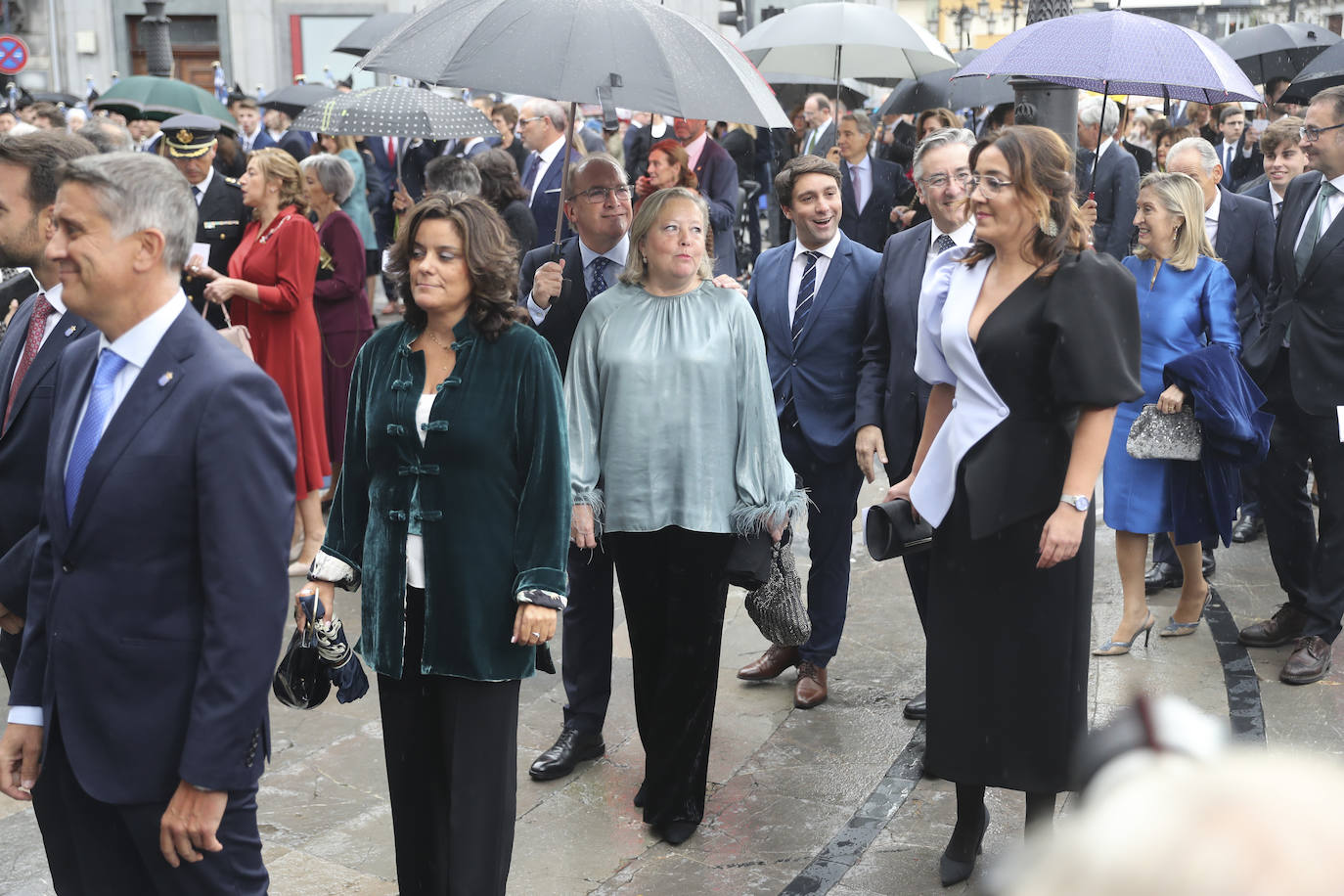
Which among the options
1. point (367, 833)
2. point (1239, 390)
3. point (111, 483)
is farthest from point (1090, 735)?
point (1239, 390)

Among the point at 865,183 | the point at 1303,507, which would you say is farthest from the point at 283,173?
the point at 1303,507

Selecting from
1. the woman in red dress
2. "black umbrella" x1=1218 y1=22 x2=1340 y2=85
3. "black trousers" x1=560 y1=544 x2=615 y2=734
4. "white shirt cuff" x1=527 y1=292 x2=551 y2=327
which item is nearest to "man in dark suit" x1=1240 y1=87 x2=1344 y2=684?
"black trousers" x1=560 y1=544 x2=615 y2=734

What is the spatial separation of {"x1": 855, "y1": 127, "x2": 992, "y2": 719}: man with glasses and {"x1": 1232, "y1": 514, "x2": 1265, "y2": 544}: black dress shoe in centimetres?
338

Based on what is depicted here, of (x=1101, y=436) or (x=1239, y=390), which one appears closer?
(x=1101, y=436)

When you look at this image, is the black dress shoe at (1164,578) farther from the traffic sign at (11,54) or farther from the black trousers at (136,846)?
the traffic sign at (11,54)

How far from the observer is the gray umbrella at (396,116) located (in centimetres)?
898

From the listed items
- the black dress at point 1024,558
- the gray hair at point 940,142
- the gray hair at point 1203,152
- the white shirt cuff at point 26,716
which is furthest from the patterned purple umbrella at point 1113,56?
the white shirt cuff at point 26,716

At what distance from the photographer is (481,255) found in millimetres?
3566

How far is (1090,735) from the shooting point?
997mm

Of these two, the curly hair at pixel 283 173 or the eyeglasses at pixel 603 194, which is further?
the curly hair at pixel 283 173

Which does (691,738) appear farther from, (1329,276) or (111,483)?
(1329,276)

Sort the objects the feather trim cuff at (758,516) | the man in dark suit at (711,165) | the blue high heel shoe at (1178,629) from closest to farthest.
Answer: the feather trim cuff at (758,516) → the blue high heel shoe at (1178,629) → the man in dark suit at (711,165)

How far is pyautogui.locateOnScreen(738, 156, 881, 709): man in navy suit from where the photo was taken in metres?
5.38

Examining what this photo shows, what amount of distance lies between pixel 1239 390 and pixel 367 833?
3.90 meters
